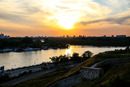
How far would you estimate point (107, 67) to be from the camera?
47.0 ft

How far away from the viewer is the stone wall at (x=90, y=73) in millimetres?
12889

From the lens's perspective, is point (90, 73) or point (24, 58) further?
point (24, 58)

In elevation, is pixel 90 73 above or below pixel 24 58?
above

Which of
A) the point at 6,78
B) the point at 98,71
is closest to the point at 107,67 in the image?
the point at 98,71

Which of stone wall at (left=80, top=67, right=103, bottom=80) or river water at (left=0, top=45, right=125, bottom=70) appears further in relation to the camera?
river water at (left=0, top=45, right=125, bottom=70)

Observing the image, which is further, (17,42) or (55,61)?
(17,42)

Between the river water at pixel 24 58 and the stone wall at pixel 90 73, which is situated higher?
the stone wall at pixel 90 73

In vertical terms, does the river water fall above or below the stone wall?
below

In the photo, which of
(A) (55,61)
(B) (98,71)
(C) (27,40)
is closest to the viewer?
(B) (98,71)

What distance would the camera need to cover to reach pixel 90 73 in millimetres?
13445

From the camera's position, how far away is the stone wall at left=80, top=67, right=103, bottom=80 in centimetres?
1289

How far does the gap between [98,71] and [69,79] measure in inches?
139

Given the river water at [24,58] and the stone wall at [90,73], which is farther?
the river water at [24,58]

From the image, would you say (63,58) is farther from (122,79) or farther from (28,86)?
(122,79)
